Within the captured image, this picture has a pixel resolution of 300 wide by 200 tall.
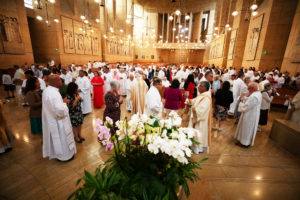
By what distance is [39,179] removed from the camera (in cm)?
272

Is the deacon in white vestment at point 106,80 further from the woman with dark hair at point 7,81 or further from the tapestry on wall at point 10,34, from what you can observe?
the tapestry on wall at point 10,34

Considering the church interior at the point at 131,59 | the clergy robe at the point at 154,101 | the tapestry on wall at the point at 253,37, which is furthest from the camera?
the tapestry on wall at the point at 253,37

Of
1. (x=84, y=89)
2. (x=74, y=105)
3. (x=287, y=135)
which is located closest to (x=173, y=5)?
(x=84, y=89)

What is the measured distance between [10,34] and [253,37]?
71.8 feet

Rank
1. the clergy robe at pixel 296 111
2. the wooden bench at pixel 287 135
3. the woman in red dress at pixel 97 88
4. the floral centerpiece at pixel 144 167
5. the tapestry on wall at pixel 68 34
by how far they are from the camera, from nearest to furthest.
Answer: the floral centerpiece at pixel 144 167 < the wooden bench at pixel 287 135 < the clergy robe at pixel 296 111 < the woman in red dress at pixel 97 88 < the tapestry on wall at pixel 68 34

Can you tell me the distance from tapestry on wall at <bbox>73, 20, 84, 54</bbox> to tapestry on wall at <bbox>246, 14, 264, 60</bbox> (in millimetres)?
19178

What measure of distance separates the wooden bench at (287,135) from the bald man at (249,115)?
891mm

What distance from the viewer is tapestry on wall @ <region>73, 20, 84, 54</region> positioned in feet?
54.5

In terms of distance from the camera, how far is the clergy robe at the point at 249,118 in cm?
364

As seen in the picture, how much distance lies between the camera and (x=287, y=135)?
386 cm

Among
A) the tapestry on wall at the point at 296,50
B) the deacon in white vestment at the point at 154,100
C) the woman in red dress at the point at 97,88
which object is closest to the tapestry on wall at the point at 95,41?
the woman in red dress at the point at 97,88

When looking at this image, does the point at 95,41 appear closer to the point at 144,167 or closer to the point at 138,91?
the point at 138,91

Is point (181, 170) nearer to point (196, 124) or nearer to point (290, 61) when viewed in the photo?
point (196, 124)

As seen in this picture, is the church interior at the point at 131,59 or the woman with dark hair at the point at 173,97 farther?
the woman with dark hair at the point at 173,97
